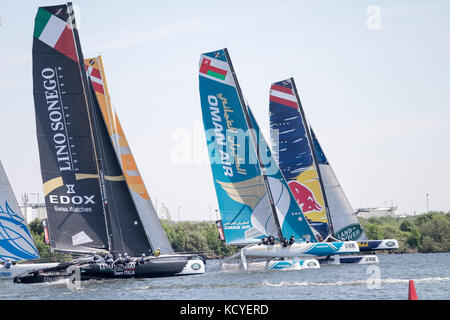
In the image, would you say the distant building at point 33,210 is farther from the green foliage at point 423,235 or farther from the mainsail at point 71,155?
the mainsail at point 71,155

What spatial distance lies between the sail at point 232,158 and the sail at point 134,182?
5.43 meters

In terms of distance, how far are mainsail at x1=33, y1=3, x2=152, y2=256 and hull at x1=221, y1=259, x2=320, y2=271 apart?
6864mm

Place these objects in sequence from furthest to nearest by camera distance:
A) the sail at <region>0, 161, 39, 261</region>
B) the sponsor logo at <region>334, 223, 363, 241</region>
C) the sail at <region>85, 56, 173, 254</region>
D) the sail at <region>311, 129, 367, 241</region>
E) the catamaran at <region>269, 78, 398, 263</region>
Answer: the sail at <region>311, 129, 367, 241</region>
the sponsor logo at <region>334, 223, 363, 241</region>
the catamaran at <region>269, 78, 398, 263</region>
the sail at <region>0, 161, 39, 261</region>
the sail at <region>85, 56, 173, 254</region>

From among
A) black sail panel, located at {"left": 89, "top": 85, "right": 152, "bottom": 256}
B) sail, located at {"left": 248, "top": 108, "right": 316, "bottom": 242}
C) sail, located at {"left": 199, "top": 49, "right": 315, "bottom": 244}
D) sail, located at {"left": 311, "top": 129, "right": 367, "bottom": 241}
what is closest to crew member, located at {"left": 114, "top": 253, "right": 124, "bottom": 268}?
black sail panel, located at {"left": 89, "top": 85, "right": 152, "bottom": 256}

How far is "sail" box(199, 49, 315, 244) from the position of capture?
40656 mm

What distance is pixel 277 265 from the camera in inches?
1518

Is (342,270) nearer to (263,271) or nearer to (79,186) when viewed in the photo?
(263,271)

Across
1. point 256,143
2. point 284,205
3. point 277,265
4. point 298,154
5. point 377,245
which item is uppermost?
point 256,143

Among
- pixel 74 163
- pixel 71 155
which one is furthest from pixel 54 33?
pixel 74 163

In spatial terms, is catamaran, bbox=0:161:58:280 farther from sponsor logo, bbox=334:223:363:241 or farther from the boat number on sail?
sponsor logo, bbox=334:223:363:241

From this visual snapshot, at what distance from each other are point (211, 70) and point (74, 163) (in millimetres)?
10842

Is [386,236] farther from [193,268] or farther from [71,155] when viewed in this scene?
[71,155]

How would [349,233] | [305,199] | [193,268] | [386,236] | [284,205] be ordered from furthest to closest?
[386,236]
[349,233]
[305,199]
[284,205]
[193,268]
